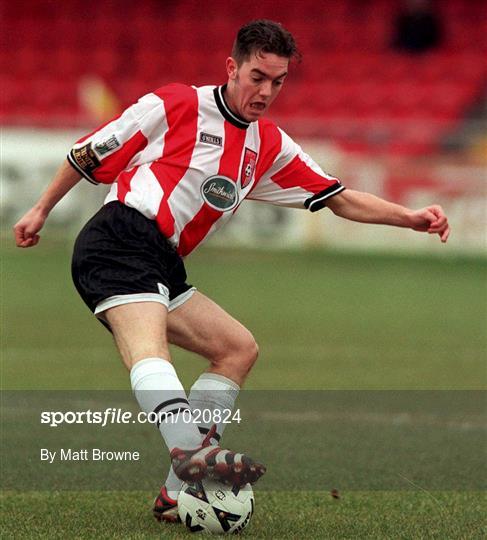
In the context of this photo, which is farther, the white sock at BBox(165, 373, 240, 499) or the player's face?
the white sock at BBox(165, 373, 240, 499)

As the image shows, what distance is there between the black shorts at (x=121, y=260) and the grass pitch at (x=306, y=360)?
95cm

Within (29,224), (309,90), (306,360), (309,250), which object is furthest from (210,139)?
(309,90)

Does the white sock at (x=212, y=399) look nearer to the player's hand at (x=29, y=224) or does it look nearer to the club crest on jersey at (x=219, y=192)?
the club crest on jersey at (x=219, y=192)

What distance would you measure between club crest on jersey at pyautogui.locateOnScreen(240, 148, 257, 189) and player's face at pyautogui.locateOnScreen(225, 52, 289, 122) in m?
0.17

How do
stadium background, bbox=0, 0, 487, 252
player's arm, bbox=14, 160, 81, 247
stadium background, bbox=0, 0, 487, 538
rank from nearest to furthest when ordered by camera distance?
player's arm, bbox=14, 160, 81, 247
stadium background, bbox=0, 0, 487, 538
stadium background, bbox=0, 0, 487, 252

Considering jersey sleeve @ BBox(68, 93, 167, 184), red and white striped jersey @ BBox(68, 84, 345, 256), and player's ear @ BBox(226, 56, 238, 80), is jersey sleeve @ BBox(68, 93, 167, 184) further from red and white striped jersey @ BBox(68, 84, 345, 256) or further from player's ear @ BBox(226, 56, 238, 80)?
player's ear @ BBox(226, 56, 238, 80)

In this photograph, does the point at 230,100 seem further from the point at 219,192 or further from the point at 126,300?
the point at 126,300

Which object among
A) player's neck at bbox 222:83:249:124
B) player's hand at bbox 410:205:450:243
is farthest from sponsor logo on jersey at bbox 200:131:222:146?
player's hand at bbox 410:205:450:243

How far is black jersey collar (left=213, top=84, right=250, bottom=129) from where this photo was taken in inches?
211

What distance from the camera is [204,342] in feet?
18.1

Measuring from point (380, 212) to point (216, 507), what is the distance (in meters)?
1.68

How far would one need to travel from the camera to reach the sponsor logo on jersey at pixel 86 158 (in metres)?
5.30

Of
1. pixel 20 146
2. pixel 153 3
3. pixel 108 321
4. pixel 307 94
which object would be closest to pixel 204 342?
pixel 108 321

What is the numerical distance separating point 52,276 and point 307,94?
1067cm
